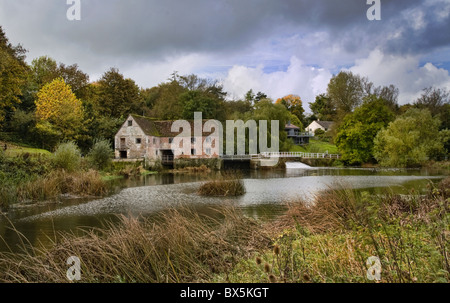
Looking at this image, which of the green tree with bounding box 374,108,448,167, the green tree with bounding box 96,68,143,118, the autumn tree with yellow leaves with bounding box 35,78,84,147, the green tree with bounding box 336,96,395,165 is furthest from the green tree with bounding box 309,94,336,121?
the autumn tree with yellow leaves with bounding box 35,78,84,147

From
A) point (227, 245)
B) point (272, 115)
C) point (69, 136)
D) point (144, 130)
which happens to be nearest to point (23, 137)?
point (69, 136)

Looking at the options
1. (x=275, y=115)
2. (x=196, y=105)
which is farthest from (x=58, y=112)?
(x=275, y=115)

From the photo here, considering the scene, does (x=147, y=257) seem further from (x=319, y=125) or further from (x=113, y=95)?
(x=319, y=125)

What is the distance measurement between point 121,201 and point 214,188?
16.3 feet

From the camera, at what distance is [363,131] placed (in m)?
43.3

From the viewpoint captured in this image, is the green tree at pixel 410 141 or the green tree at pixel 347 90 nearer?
the green tree at pixel 410 141

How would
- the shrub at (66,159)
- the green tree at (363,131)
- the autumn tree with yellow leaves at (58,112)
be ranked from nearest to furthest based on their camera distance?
the shrub at (66,159)
the autumn tree with yellow leaves at (58,112)
the green tree at (363,131)

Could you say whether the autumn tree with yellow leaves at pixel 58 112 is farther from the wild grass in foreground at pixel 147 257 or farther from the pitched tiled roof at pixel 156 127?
the wild grass in foreground at pixel 147 257

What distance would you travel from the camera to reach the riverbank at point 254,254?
4281 mm

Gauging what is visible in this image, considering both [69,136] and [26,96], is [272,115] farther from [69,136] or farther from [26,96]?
[26,96]

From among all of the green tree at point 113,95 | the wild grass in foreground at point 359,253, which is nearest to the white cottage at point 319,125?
the green tree at point 113,95

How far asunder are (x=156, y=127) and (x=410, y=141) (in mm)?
32513

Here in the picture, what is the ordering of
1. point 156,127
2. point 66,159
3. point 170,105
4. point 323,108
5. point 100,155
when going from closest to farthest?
1. point 66,159
2. point 100,155
3. point 156,127
4. point 170,105
5. point 323,108

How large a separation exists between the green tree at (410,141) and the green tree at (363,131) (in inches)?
102
